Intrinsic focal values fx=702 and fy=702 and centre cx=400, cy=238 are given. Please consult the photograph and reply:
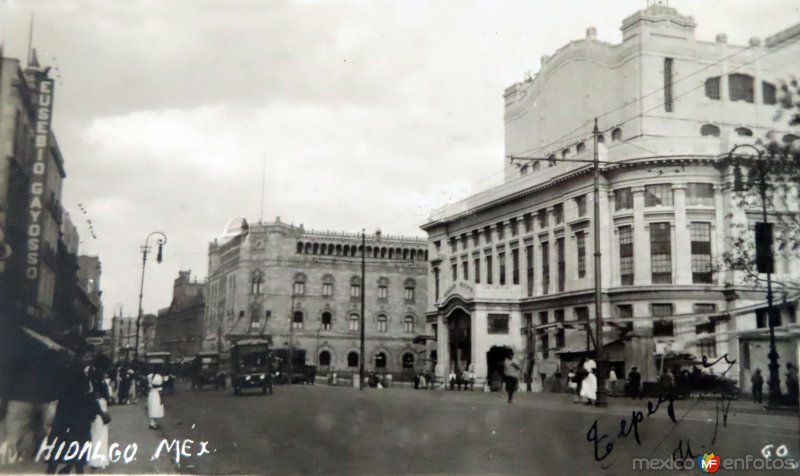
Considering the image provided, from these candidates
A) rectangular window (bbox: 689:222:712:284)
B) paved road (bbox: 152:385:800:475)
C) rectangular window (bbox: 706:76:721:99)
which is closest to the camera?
paved road (bbox: 152:385:800:475)

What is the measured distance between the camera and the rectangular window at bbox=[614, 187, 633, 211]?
21922 mm

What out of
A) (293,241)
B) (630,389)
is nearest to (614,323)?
(630,389)

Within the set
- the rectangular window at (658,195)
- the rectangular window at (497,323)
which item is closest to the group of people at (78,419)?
the rectangular window at (658,195)

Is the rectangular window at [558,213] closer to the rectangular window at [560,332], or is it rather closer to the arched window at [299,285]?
the rectangular window at [560,332]

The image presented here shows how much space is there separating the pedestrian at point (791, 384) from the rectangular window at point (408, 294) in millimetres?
31386

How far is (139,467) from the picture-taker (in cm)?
1046

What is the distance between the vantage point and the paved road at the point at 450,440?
10.6 metres

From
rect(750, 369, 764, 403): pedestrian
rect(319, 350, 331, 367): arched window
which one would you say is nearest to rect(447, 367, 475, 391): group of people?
rect(319, 350, 331, 367): arched window

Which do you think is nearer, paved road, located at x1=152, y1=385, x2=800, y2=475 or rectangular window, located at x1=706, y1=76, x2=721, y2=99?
paved road, located at x1=152, y1=385, x2=800, y2=475

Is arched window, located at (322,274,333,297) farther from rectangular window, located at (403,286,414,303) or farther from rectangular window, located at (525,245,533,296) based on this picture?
rectangular window, located at (403,286,414,303)

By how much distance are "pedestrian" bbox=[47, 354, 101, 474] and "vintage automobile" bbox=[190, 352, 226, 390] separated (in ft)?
7.15

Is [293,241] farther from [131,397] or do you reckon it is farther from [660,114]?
[660,114]

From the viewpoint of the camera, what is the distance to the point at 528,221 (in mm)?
32094

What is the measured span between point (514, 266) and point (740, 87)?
19.2m
